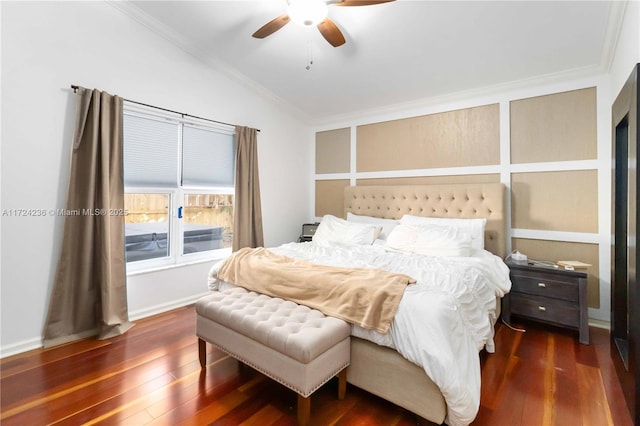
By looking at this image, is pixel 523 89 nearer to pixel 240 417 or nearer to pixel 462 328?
pixel 462 328

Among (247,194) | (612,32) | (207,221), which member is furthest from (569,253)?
(207,221)

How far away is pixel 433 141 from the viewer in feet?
12.2

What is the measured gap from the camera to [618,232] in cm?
224

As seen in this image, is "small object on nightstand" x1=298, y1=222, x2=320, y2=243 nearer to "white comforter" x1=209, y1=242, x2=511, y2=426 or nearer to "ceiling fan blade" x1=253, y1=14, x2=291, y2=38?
"white comforter" x1=209, y1=242, x2=511, y2=426

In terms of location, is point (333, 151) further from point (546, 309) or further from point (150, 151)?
point (546, 309)

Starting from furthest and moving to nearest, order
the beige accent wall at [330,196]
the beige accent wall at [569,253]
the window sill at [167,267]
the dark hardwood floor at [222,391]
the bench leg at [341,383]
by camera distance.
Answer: the beige accent wall at [330,196], the window sill at [167,267], the beige accent wall at [569,253], the bench leg at [341,383], the dark hardwood floor at [222,391]

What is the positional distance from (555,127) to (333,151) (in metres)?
2.76

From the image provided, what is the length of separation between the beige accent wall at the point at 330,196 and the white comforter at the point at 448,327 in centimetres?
228

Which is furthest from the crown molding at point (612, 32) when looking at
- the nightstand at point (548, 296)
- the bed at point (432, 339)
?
the nightstand at point (548, 296)

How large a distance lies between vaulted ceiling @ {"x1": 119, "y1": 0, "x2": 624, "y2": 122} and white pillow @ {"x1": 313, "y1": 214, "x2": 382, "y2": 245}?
169cm

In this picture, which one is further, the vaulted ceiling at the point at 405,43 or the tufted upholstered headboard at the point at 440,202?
the tufted upholstered headboard at the point at 440,202

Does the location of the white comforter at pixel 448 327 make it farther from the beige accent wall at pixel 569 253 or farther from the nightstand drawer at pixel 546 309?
the beige accent wall at pixel 569 253

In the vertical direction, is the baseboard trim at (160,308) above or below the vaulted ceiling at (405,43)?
below

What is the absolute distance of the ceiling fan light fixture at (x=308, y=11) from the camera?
192 cm
